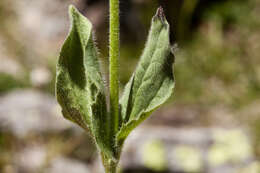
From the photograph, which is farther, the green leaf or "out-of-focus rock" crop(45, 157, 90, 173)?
"out-of-focus rock" crop(45, 157, 90, 173)

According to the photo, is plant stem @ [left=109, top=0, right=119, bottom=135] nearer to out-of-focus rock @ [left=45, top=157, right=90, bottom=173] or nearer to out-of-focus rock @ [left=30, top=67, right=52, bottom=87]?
out-of-focus rock @ [left=45, top=157, right=90, bottom=173]

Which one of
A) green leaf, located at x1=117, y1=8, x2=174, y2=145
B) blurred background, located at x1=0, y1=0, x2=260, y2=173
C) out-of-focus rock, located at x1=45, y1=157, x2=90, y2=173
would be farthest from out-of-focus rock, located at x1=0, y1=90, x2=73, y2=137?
green leaf, located at x1=117, y1=8, x2=174, y2=145

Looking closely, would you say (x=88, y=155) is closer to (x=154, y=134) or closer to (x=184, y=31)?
(x=154, y=134)

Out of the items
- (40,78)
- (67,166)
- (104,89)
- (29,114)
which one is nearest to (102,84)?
(104,89)

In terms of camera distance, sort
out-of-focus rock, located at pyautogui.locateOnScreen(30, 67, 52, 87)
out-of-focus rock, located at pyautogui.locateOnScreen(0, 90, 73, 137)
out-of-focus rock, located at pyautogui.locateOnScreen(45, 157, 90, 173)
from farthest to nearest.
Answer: out-of-focus rock, located at pyautogui.locateOnScreen(30, 67, 52, 87) → out-of-focus rock, located at pyautogui.locateOnScreen(0, 90, 73, 137) → out-of-focus rock, located at pyautogui.locateOnScreen(45, 157, 90, 173)

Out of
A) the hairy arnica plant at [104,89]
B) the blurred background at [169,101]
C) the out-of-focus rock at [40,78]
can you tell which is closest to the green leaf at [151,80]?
the hairy arnica plant at [104,89]

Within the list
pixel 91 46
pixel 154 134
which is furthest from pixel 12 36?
pixel 91 46

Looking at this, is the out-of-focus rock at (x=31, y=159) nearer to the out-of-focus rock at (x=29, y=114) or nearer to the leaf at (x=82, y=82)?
the out-of-focus rock at (x=29, y=114)

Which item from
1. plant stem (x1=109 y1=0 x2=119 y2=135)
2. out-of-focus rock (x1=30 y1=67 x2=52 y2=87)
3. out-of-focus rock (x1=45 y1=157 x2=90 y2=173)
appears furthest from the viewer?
out-of-focus rock (x1=30 y1=67 x2=52 y2=87)
